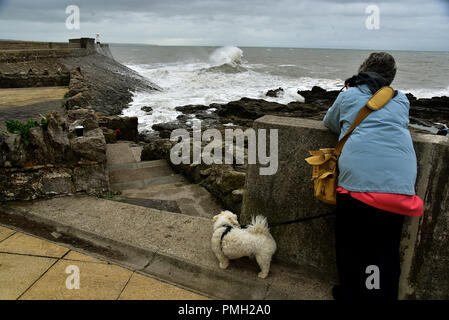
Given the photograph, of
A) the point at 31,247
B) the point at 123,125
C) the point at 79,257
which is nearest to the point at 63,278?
the point at 79,257

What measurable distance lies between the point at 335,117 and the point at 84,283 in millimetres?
2239

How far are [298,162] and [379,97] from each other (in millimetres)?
744

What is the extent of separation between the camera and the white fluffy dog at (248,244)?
8.19 ft

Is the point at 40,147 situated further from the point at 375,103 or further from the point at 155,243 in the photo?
the point at 375,103

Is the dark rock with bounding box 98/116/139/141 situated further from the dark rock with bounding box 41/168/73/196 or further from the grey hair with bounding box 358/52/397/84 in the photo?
the grey hair with bounding box 358/52/397/84

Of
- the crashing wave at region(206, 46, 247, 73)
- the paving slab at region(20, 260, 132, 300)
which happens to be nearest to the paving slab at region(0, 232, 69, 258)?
the paving slab at region(20, 260, 132, 300)

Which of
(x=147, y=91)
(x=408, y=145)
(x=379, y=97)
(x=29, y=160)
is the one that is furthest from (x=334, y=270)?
(x=147, y=91)

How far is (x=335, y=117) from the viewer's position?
2.21 m

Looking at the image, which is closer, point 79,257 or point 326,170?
point 326,170

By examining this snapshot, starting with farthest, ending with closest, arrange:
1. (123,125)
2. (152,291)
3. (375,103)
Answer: (123,125), (152,291), (375,103)

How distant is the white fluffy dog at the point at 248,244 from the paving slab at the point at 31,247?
1.41 meters

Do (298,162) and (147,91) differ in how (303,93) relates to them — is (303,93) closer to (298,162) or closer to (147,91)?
(147,91)
